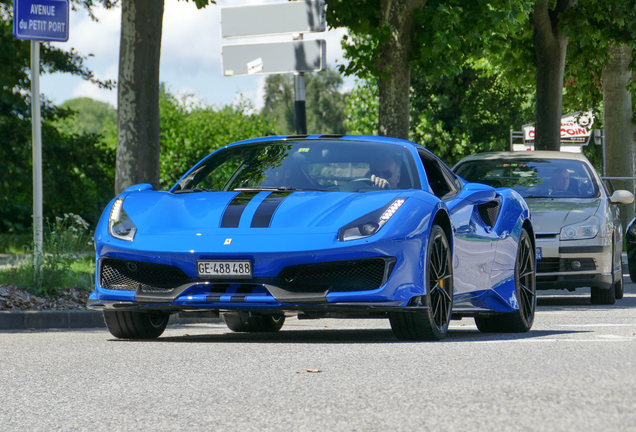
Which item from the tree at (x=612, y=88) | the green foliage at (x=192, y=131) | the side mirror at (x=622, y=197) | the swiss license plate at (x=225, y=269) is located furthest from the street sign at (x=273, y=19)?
the green foliage at (x=192, y=131)

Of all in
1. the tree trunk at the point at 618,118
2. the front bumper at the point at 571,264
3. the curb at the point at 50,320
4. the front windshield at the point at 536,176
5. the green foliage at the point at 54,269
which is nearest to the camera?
the curb at the point at 50,320

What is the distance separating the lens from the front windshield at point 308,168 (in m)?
7.01

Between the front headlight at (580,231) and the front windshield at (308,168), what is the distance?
164 inches

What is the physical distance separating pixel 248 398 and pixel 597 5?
16.5 meters

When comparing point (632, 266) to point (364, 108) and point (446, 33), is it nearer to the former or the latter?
point (446, 33)

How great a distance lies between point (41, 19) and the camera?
34.9 feet

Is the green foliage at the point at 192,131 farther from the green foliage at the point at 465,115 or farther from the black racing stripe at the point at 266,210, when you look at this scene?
the black racing stripe at the point at 266,210

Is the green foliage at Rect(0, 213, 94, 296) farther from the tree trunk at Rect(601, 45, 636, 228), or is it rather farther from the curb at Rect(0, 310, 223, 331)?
the tree trunk at Rect(601, 45, 636, 228)

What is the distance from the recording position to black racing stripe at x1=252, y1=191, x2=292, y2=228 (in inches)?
246

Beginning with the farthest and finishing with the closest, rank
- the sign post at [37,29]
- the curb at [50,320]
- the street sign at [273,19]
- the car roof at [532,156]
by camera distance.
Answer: the car roof at [532,156] → the street sign at [273,19] → the sign post at [37,29] → the curb at [50,320]

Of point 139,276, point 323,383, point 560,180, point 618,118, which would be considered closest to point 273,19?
point 560,180

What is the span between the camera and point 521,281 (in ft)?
26.3

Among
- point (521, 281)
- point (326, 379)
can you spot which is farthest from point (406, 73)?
point (326, 379)

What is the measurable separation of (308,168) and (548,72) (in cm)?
1342
